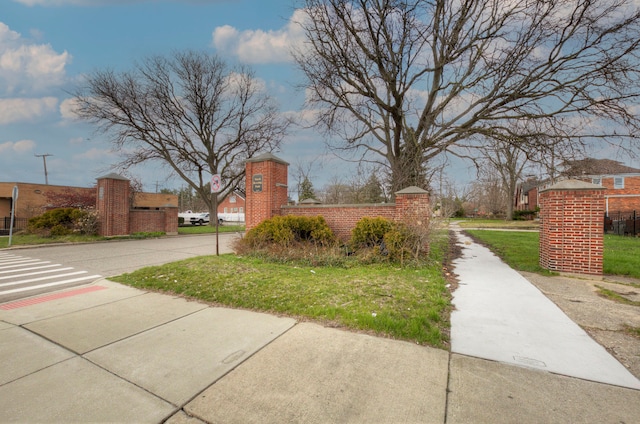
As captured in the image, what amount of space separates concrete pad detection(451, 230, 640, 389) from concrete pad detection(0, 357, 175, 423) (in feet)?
10.1

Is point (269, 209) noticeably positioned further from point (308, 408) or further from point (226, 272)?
point (308, 408)

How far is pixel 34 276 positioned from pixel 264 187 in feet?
21.9

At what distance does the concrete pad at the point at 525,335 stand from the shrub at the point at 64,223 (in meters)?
19.1

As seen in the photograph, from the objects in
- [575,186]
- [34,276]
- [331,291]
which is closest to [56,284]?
[34,276]

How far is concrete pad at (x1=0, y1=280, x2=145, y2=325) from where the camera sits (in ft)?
13.7

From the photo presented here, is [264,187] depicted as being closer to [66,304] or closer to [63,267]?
[63,267]

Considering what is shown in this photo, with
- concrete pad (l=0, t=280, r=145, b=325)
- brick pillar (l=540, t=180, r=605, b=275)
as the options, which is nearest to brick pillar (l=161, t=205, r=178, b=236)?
concrete pad (l=0, t=280, r=145, b=325)

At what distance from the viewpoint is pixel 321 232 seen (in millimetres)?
9305

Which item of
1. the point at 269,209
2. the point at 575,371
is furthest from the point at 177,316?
the point at 269,209

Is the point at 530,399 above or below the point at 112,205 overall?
below

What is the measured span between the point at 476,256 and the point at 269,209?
751 cm

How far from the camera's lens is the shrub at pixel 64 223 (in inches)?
606

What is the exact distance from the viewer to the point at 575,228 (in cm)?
674

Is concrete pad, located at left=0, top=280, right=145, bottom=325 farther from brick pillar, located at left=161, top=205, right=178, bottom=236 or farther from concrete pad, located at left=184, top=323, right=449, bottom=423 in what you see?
brick pillar, located at left=161, top=205, right=178, bottom=236
